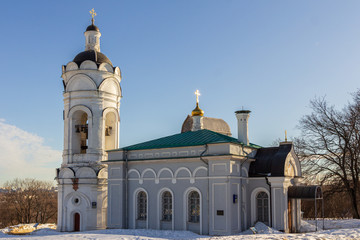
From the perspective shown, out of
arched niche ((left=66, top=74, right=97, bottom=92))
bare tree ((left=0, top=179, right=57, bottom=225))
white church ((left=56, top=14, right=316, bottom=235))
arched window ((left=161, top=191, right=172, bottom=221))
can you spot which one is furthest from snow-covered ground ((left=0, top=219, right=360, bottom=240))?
bare tree ((left=0, top=179, right=57, bottom=225))

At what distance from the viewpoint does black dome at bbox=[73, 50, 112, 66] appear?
2631 cm

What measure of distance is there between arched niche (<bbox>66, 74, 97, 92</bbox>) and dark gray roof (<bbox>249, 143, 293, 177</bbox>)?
11640 mm

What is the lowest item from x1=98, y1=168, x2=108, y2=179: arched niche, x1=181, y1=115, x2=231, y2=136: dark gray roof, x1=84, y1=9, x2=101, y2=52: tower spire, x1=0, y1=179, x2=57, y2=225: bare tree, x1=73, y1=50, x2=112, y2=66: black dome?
x1=0, y1=179, x2=57, y2=225: bare tree

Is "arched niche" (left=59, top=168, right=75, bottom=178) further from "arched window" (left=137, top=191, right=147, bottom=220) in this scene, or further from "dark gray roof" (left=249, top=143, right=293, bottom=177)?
"dark gray roof" (left=249, top=143, right=293, bottom=177)

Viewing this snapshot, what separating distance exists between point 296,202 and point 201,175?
4909 millimetres

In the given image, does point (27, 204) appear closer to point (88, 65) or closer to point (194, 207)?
point (88, 65)

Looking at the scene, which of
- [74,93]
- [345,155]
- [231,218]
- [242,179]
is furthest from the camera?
[74,93]

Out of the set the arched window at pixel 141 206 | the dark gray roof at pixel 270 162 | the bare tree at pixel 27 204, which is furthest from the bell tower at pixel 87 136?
the bare tree at pixel 27 204

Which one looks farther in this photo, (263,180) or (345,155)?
(345,155)

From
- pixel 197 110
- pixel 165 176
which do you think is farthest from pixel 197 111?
pixel 165 176

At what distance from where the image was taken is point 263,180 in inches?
763

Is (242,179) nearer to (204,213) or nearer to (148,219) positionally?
(204,213)

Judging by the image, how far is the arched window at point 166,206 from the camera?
2025 centimetres

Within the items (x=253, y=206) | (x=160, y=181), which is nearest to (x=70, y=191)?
(x=160, y=181)
